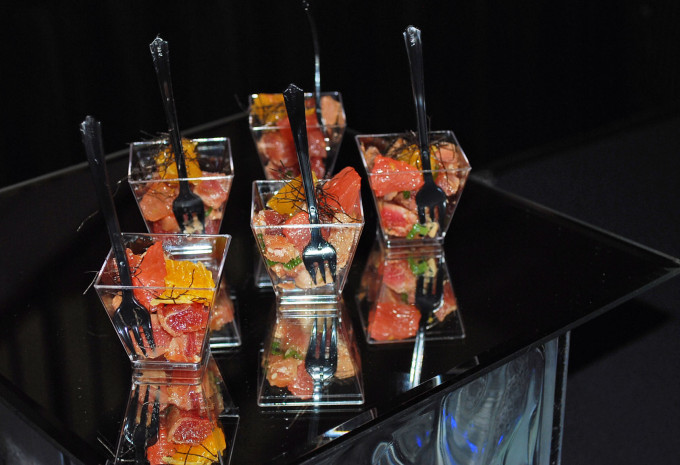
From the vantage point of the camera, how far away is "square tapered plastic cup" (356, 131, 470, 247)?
1.73m

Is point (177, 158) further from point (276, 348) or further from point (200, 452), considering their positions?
point (200, 452)

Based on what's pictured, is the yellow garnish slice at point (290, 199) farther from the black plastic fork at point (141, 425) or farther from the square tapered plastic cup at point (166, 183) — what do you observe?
the black plastic fork at point (141, 425)

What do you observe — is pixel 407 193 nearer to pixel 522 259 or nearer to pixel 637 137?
pixel 522 259

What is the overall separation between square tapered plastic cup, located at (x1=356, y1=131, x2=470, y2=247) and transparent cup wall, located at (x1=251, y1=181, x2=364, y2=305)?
17 cm

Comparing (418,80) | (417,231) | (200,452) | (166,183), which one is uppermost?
(418,80)

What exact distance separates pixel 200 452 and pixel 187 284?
0.89ft

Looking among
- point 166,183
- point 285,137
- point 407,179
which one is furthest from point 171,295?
point 285,137

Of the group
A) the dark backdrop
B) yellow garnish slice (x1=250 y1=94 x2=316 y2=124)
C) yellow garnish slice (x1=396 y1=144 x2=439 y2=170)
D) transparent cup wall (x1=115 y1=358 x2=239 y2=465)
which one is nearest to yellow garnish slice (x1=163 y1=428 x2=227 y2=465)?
transparent cup wall (x1=115 y1=358 x2=239 y2=465)

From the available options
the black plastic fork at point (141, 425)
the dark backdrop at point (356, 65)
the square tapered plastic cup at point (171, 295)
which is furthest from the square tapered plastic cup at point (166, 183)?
the dark backdrop at point (356, 65)

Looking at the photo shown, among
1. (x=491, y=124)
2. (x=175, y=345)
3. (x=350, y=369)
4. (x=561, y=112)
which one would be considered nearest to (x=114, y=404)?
(x=175, y=345)

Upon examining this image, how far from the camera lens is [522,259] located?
1.79 meters

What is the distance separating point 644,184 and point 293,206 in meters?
Answer: 2.53

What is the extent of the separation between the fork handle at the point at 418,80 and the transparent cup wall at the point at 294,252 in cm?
23

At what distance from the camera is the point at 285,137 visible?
6.56ft
